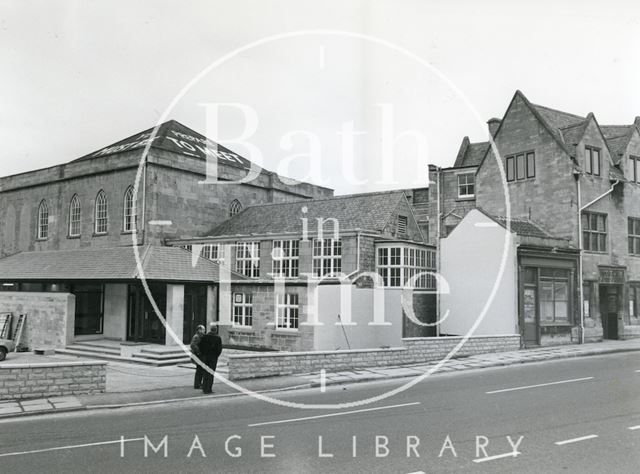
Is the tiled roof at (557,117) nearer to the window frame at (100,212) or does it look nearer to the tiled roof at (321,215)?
the tiled roof at (321,215)

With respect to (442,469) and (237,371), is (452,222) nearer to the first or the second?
(237,371)

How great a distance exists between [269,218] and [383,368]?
14.7 metres

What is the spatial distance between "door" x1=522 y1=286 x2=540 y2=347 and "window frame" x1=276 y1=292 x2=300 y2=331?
10.6 m

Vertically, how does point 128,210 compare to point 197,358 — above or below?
above

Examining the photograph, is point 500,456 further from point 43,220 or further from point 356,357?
point 43,220

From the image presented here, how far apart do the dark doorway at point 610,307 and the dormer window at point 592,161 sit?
621 cm

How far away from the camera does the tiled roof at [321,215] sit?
91.2ft

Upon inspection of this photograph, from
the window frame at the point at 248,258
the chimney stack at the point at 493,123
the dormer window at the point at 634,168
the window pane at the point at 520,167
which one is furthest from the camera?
the chimney stack at the point at 493,123

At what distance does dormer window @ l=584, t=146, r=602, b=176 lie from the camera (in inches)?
1172

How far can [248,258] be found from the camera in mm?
29234

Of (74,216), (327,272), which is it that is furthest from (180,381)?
(74,216)

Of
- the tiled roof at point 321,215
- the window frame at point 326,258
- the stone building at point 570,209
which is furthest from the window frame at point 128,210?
the stone building at point 570,209

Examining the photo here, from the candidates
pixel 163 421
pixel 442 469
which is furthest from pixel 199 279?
pixel 442 469

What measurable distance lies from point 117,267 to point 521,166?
21647mm
